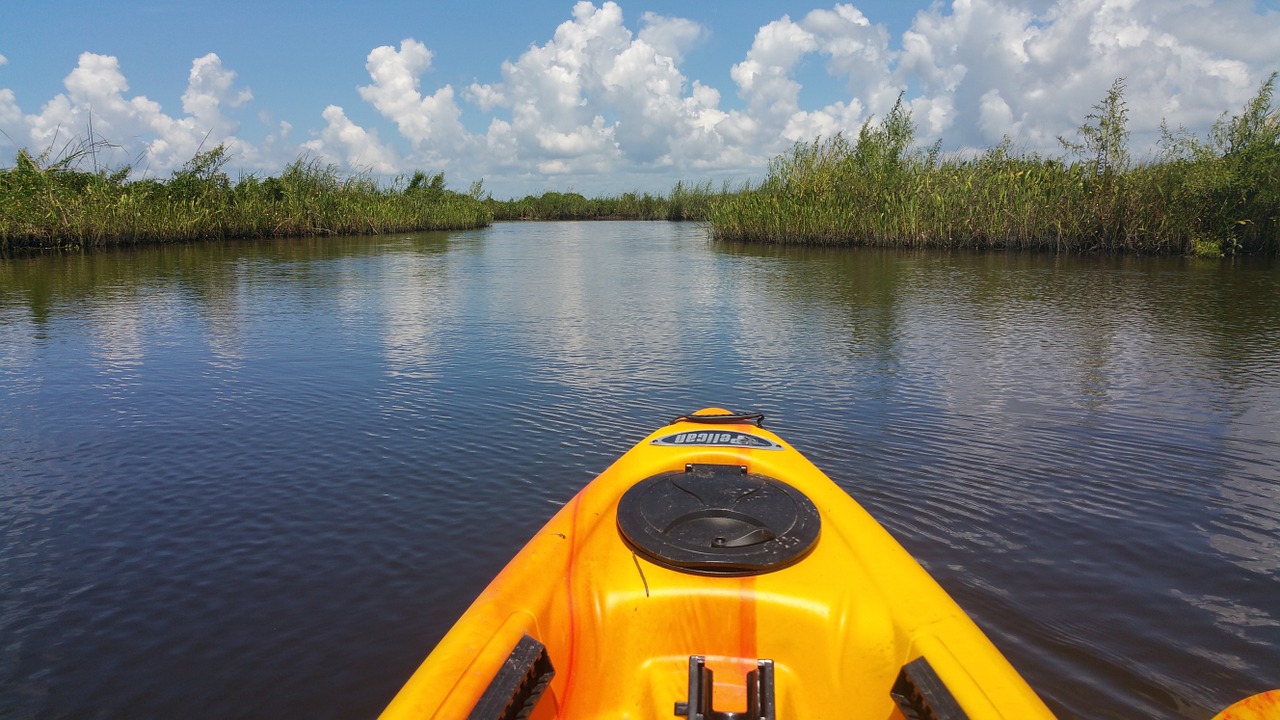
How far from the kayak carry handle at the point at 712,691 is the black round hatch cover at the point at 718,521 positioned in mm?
265

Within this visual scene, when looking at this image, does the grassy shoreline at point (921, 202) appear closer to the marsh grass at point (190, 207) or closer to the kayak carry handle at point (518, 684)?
the marsh grass at point (190, 207)

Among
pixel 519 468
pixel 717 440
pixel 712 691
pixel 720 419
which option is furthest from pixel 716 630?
pixel 519 468

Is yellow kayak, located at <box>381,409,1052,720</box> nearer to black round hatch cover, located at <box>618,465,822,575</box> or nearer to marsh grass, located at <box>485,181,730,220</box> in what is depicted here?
black round hatch cover, located at <box>618,465,822,575</box>

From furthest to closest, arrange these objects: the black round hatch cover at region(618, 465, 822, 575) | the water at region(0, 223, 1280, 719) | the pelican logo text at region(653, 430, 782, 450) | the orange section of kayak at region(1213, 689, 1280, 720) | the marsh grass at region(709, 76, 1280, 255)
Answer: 1. the marsh grass at region(709, 76, 1280, 255)
2. the pelican logo text at region(653, 430, 782, 450)
3. the water at region(0, 223, 1280, 719)
4. the black round hatch cover at region(618, 465, 822, 575)
5. the orange section of kayak at region(1213, 689, 1280, 720)

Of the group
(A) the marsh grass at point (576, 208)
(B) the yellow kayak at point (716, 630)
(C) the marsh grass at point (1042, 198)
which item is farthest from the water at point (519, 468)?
(A) the marsh grass at point (576, 208)

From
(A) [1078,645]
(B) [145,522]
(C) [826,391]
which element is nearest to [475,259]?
(C) [826,391]

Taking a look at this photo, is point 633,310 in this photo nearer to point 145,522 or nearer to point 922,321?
point 922,321

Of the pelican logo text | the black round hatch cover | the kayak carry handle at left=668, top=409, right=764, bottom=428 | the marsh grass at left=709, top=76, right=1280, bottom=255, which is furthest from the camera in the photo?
the marsh grass at left=709, top=76, right=1280, bottom=255

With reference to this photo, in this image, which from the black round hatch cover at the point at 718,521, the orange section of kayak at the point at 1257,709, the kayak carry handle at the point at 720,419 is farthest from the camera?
the kayak carry handle at the point at 720,419

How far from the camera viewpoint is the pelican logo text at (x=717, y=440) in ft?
10.2

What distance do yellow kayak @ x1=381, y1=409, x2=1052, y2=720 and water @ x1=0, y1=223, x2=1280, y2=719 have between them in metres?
0.89

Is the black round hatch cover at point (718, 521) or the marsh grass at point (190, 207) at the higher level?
the marsh grass at point (190, 207)

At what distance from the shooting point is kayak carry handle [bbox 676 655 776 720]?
6.45 feet

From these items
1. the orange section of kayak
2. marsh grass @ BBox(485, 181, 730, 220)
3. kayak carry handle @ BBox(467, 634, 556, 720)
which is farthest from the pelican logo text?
marsh grass @ BBox(485, 181, 730, 220)
